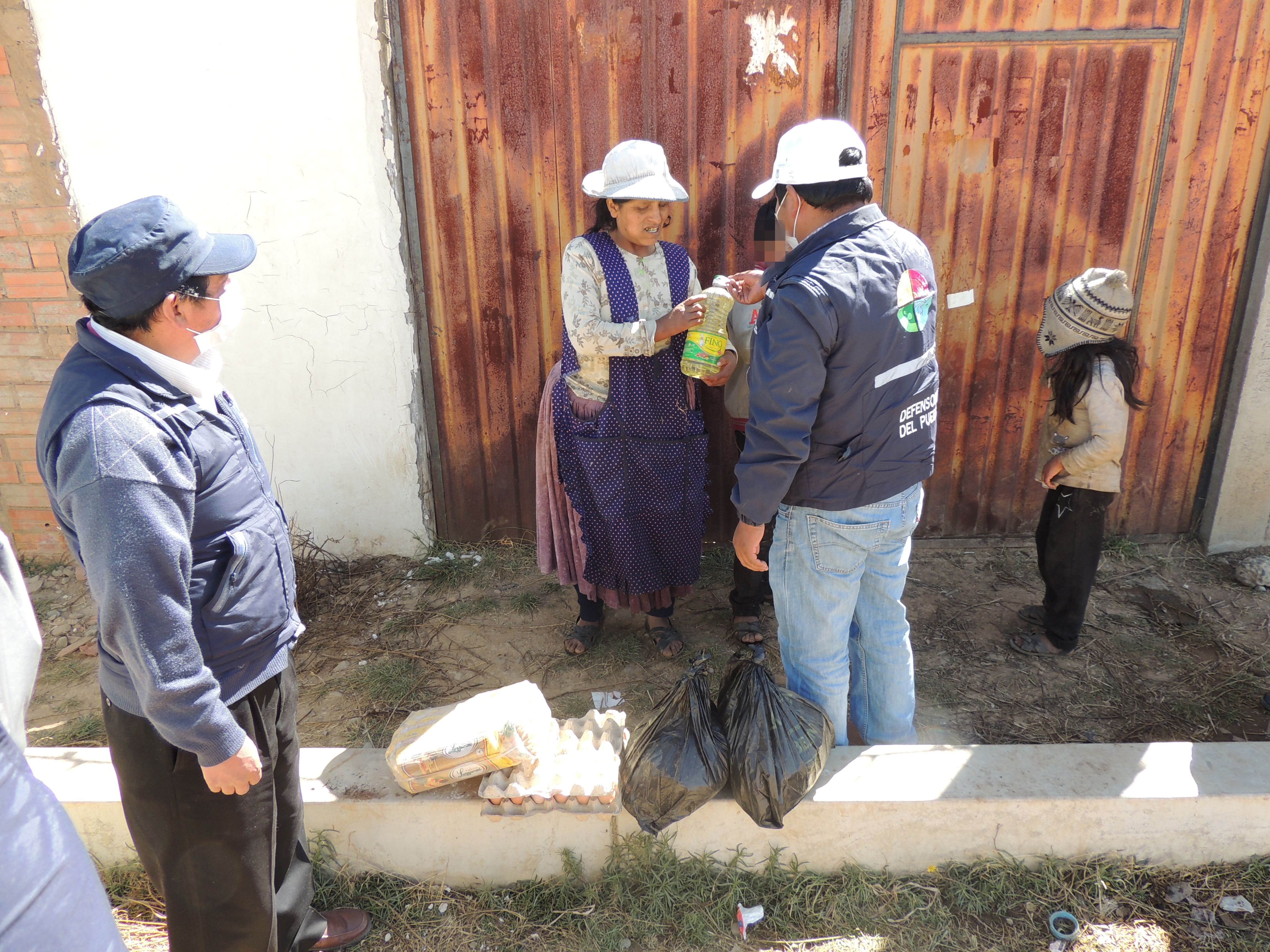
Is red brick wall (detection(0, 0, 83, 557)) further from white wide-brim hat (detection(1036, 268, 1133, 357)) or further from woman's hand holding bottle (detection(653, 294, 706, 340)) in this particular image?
white wide-brim hat (detection(1036, 268, 1133, 357))

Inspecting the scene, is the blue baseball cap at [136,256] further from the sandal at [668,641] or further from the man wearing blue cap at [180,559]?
the sandal at [668,641]

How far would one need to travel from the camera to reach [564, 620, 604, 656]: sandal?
3.56 m

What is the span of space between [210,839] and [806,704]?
5.12 ft

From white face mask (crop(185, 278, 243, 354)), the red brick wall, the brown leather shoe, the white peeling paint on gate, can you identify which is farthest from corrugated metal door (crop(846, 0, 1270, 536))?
the red brick wall

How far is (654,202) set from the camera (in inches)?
117

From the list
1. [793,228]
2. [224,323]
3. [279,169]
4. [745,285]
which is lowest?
[745,285]

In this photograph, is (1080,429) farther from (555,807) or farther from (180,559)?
(180,559)

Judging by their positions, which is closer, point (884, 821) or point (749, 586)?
point (884, 821)

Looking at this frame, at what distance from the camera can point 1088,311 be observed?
2.88 metres

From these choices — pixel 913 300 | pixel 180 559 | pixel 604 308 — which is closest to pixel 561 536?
pixel 604 308

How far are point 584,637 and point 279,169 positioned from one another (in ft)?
8.44

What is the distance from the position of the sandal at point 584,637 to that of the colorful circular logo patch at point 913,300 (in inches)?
79.3

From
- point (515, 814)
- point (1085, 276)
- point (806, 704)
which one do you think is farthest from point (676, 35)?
point (515, 814)

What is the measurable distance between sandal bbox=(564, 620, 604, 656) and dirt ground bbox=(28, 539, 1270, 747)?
0.03m
